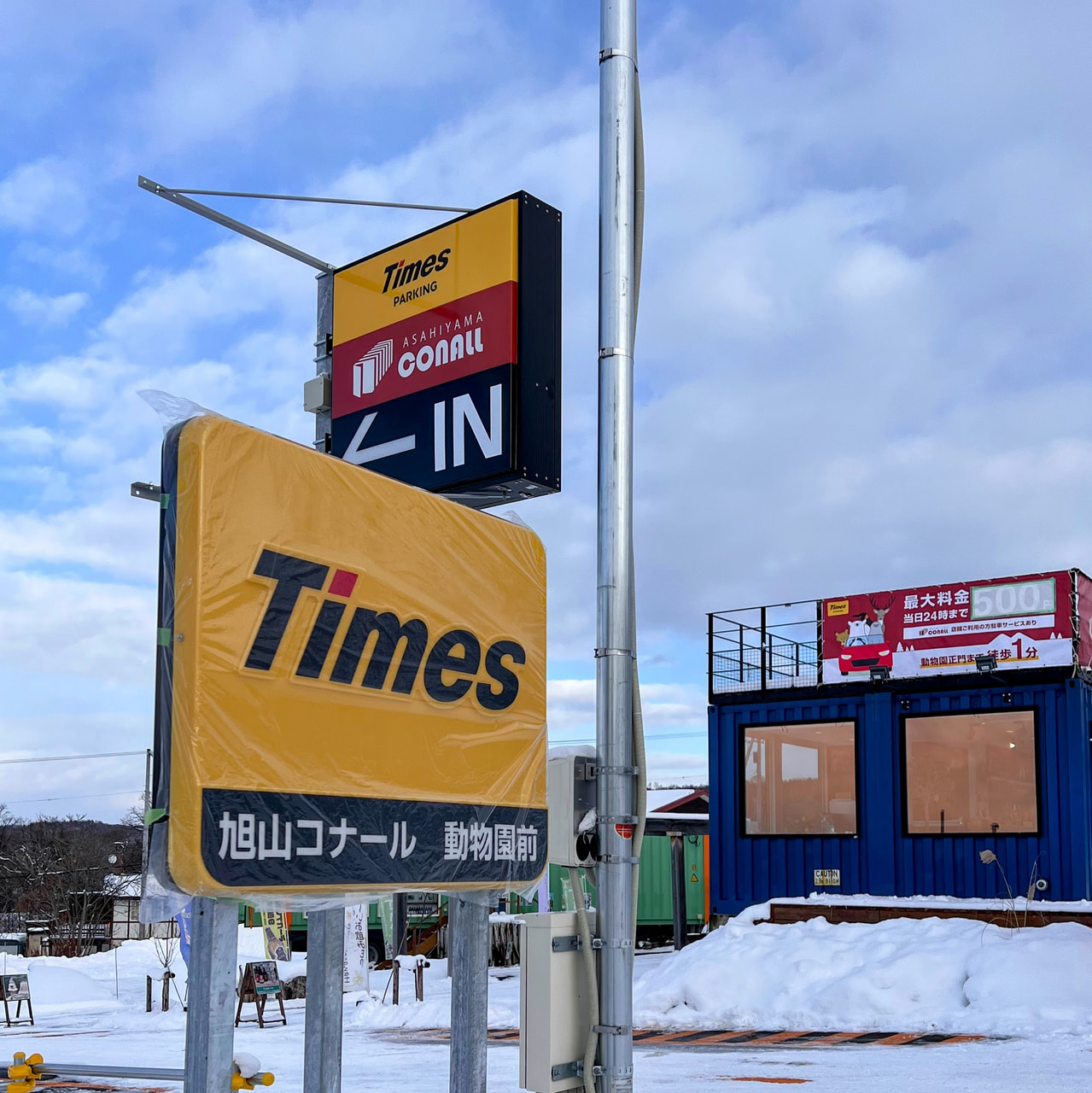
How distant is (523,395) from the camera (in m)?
5.85

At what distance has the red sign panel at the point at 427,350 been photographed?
19.5 feet

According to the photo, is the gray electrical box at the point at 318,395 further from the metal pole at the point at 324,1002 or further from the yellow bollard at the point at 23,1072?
the yellow bollard at the point at 23,1072

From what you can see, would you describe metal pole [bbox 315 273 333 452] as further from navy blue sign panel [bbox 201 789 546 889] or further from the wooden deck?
the wooden deck

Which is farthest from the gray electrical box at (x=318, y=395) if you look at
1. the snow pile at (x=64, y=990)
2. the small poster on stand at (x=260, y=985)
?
the snow pile at (x=64, y=990)

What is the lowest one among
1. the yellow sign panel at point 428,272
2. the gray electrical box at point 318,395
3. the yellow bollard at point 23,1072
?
the yellow bollard at point 23,1072

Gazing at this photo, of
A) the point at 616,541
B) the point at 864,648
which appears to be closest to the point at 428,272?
the point at 616,541

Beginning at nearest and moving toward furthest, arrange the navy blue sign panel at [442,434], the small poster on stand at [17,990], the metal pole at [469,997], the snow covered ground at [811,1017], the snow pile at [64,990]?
1. the metal pole at [469,997]
2. the navy blue sign panel at [442,434]
3. the snow covered ground at [811,1017]
4. the small poster on stand at [17,990]
5. the snow pile at [64,990]

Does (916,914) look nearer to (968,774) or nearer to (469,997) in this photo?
(968,774)

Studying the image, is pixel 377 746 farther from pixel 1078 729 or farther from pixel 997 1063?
pixel 1078 729

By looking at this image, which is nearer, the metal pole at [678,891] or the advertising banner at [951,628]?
the advertising banner at [951,628]

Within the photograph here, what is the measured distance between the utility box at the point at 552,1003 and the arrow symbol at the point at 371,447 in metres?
2.36

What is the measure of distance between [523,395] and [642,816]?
206 cm

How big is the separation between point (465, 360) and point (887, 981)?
12.5 m

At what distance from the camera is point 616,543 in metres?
5.86
